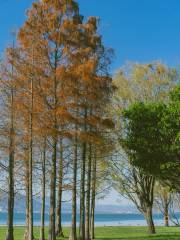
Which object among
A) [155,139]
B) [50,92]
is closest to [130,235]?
[155,139]

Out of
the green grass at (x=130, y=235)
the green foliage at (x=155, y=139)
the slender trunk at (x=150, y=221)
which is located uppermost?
the green foliage at (x=155, y=139)

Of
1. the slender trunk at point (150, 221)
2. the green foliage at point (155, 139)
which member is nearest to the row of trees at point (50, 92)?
the green foliage at point (155, 139)

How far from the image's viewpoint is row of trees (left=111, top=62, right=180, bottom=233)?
28062 mm

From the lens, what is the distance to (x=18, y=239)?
30.6 m

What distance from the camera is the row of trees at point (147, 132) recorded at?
28062 mm

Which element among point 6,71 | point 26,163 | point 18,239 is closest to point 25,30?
point 6,71

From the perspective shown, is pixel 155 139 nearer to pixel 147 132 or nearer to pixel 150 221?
pixel 147 132

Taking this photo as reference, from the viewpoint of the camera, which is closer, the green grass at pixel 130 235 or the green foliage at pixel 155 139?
the green foliage at pixel 155 139

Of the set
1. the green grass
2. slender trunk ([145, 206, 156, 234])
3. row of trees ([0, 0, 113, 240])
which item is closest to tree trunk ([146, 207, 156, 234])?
slender trunk ([145, 206, 156, 234])

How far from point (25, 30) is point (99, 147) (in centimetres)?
755

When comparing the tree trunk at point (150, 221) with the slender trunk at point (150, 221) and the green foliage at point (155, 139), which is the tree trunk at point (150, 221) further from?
the green foliage at point (155, 139)

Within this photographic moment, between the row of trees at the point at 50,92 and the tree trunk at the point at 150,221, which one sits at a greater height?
the row of trees at the point at 50,92

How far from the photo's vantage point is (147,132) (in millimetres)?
28828

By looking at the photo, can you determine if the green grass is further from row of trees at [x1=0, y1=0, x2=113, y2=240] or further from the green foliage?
row of trees at [x1=0, y1=0, x2=113, y2=240]
